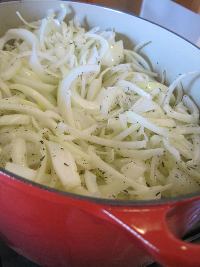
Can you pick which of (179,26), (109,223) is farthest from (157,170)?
(179,26)

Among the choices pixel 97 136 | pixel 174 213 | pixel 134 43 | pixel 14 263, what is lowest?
pixel 14 263

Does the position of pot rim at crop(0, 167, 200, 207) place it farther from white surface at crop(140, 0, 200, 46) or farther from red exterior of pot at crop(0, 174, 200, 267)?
white surface at crop(140, 0, 200, 46)

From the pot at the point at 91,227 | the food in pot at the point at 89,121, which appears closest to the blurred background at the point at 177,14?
the food in pot at the point at 89,121

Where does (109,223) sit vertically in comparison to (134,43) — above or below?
below

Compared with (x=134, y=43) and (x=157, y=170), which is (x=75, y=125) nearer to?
(x=157, y=170)

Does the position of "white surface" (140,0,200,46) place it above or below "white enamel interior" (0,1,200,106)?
above

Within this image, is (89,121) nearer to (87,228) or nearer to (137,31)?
(87,228)

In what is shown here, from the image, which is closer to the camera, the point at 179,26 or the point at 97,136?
the point at 97,136

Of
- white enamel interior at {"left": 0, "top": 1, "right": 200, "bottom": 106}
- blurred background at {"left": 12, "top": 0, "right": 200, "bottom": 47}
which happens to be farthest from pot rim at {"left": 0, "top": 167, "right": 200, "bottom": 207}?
blurred background at {"left": 12, "top": 0, "right": 200, "bottom": 47}
